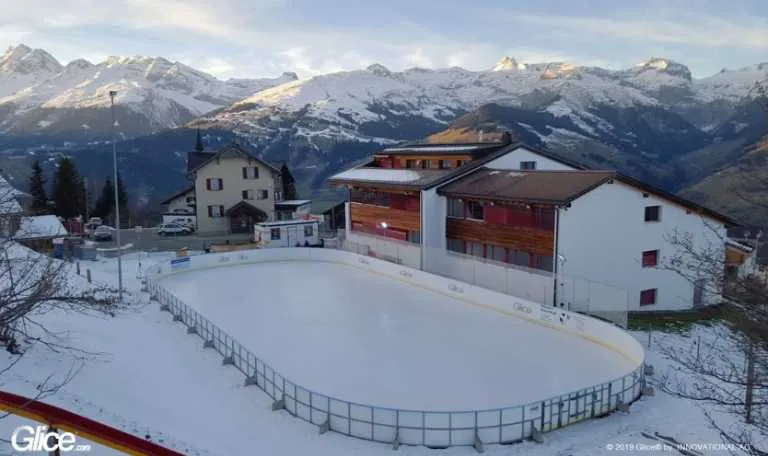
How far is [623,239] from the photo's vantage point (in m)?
25.8

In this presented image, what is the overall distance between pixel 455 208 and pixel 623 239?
8931mm

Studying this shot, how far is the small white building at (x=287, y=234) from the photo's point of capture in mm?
42500

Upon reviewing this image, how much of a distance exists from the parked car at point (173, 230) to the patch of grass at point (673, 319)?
127 ft

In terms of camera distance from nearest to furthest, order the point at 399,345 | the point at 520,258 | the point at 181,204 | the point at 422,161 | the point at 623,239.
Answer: the point at 399,345 < the point at 623,239 < the point at 520,258 < the point at 422,161 < the point at 181,204

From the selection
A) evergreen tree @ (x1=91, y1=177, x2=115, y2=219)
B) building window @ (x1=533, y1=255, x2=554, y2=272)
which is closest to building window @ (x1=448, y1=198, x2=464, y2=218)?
building window @ (x1=533, y1=255, x2=554, y2=272)

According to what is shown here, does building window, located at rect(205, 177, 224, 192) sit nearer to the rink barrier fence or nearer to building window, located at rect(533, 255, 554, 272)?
building window, located at rect(533, 255, 554, 272)

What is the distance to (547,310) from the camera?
72.6ft

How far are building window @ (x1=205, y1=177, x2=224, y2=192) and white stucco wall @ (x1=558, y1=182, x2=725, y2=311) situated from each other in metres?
34.3

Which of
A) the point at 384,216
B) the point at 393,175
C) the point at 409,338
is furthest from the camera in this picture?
the point at 393,175

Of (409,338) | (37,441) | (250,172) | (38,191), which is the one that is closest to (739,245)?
(409,338)

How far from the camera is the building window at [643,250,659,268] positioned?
2619cm

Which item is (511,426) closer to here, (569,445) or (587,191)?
(569,445)

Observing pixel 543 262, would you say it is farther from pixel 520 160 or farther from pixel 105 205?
pixel 105 205

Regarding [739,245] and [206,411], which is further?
[739,245]
